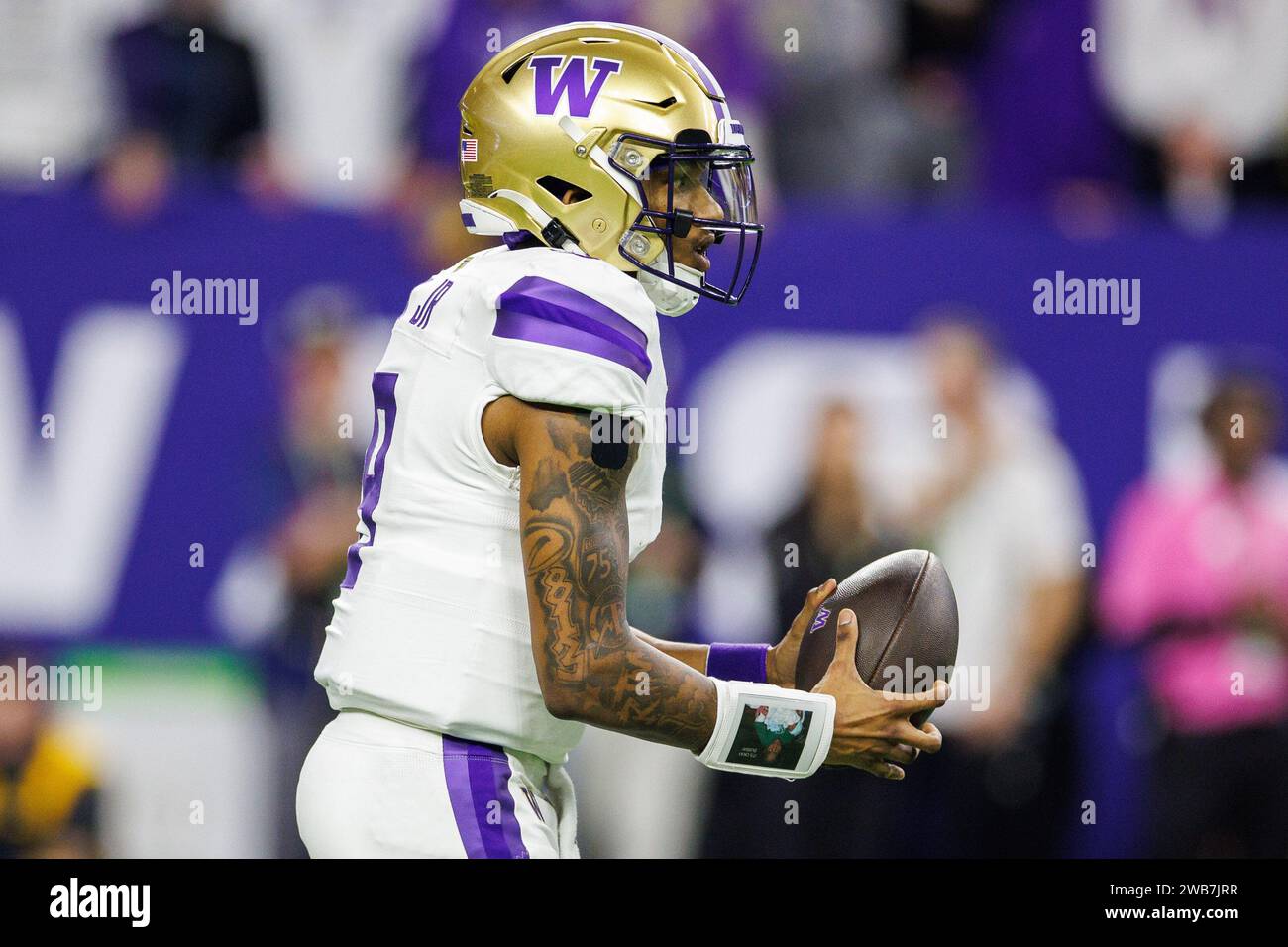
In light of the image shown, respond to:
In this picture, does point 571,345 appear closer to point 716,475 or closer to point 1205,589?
point 716,475

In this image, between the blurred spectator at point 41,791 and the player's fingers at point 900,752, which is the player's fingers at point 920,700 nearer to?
the player's fingers at point 900,752

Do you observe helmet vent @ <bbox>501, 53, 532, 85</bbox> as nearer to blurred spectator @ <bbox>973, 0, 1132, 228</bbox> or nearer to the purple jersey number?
the purple jersey number

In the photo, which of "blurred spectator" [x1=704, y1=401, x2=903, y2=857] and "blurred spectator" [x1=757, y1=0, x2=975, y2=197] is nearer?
"blurred spectator" [x1=704, y1=401, x2=903, y2=857]

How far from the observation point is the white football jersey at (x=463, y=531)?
292 centimetres

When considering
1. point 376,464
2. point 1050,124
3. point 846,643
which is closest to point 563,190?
point 376,464

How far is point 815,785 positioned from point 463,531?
327 cm

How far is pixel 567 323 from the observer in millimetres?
2865

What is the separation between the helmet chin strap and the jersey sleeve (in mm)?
281

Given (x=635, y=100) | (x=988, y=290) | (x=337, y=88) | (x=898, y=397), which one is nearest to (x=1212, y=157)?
(x=988, y=290)

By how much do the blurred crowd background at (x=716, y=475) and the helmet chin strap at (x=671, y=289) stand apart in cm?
277

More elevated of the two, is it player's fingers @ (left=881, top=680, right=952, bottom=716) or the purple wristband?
the purple wristband

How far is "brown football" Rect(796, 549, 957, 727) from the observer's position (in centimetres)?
317

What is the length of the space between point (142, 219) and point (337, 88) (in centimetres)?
128

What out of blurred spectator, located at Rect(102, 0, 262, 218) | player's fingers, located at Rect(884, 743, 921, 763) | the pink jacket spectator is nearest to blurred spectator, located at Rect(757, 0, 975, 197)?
the pink jacket spectator
